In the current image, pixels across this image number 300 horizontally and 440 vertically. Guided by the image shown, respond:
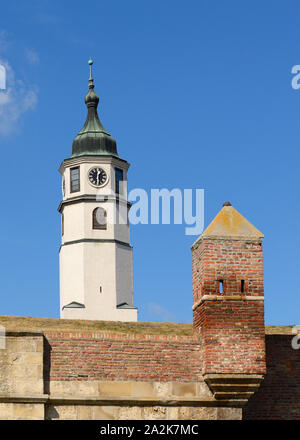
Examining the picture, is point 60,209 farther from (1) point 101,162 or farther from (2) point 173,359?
(2) point 173,359

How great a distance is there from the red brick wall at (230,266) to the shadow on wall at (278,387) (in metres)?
1.70

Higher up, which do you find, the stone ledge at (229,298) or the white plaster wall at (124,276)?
the white plaster wall at (124,276)

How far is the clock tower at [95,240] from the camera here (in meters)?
75.6

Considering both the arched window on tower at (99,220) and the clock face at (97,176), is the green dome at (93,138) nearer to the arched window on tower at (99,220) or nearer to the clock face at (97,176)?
the clock face at (97,176)

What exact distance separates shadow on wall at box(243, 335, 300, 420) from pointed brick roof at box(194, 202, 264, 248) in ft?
7.78

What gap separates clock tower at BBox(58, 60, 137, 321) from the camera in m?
75.6

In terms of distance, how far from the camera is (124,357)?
20.2 metres

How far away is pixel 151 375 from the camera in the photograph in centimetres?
2020

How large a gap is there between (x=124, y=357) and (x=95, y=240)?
56589 millimetres

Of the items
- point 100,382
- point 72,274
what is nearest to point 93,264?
point 72,274

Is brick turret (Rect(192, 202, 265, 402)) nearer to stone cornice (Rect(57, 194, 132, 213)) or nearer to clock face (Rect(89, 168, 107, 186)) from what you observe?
stone cornice (Rect(57, 194, 132, 213))

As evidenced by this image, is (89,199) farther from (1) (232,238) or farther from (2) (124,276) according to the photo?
(1) (232,238)

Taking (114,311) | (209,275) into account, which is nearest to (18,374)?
(209,275)

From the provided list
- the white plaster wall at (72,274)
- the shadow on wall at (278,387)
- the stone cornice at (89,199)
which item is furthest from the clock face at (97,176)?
the shadow on wall at (278,387)
